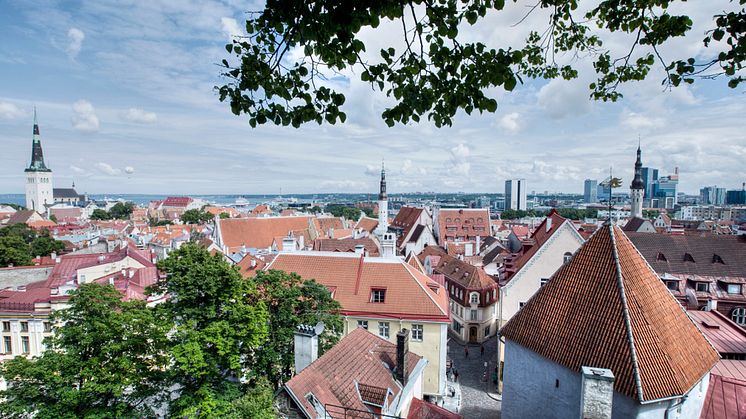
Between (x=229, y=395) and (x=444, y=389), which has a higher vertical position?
(x=229, y=395)

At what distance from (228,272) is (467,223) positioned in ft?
159

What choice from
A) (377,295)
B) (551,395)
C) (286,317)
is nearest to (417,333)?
(377,295)

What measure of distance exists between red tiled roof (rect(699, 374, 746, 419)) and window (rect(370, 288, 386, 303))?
1350cm

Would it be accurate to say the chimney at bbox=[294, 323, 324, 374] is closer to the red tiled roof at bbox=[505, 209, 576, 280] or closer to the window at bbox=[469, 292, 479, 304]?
the red tiled roof at bbox=[505, 209, 576, 280]

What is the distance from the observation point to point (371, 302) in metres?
20.6

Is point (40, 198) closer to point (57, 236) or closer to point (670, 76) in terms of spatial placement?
point (57, 236)

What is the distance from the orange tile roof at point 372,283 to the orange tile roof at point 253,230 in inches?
990

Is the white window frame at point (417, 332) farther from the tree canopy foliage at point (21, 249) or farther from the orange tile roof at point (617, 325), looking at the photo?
the tree canopy foliage at point (21, 249)

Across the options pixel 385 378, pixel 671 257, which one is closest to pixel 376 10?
pixel 385 378

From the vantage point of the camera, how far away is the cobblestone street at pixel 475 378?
1875cm

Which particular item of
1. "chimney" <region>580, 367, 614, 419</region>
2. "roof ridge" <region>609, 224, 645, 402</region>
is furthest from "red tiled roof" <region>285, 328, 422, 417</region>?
"roof ridge" <region>609, 224, 645, 402</region>

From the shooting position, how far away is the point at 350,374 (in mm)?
11758

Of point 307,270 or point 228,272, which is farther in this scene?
point 307,270

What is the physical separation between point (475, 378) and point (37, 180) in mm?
164782
